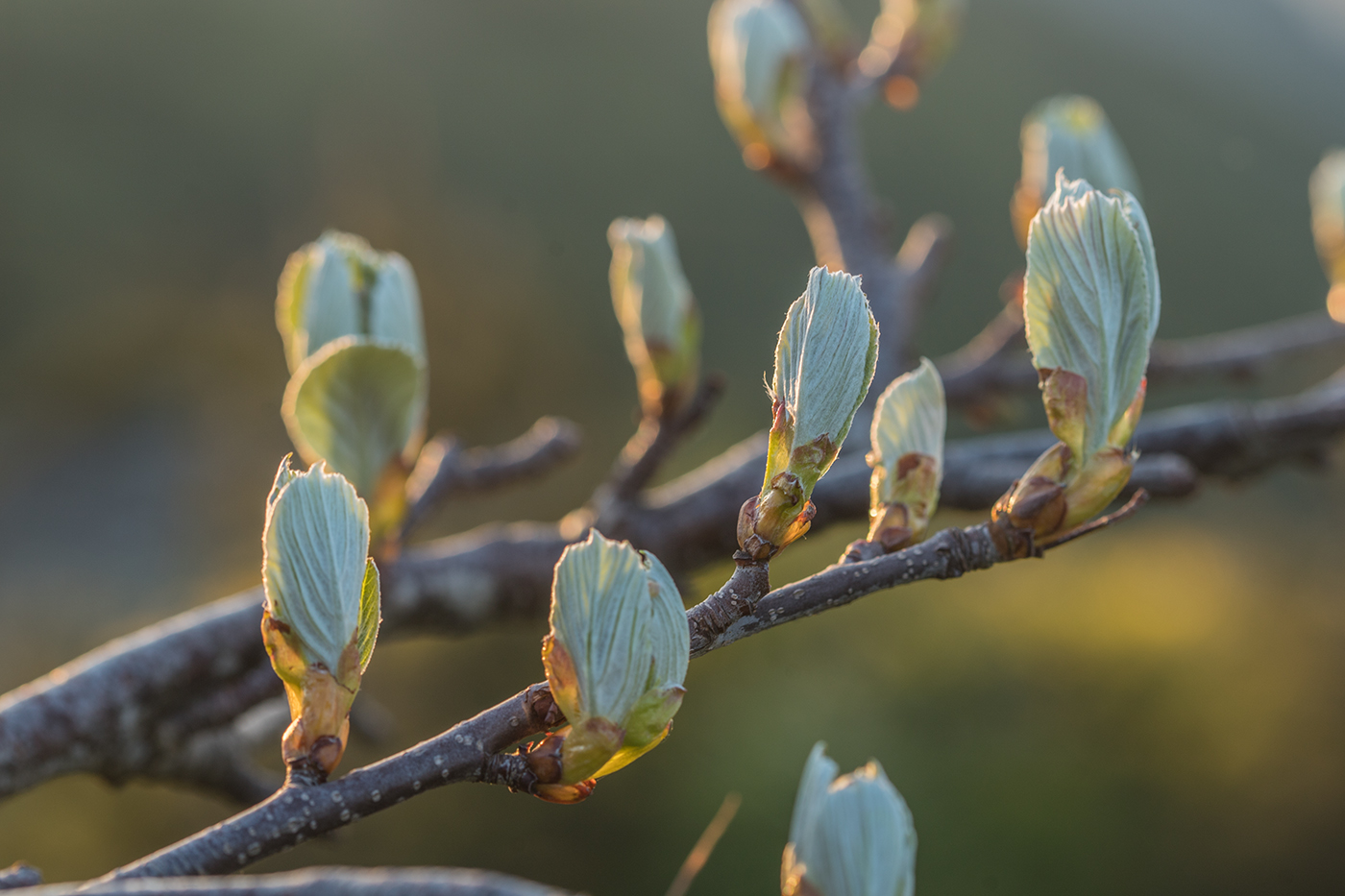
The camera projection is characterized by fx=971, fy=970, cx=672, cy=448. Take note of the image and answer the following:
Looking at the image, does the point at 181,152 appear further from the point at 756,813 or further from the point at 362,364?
the point at 362,364

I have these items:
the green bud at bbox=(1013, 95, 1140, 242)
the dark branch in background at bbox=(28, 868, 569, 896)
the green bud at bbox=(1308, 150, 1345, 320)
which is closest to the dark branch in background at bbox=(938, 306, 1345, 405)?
the green bud at bbox=(1308, 150, 1345, 320)

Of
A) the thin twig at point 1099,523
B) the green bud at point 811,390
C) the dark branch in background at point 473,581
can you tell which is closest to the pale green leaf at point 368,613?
the green bud at point 811,390

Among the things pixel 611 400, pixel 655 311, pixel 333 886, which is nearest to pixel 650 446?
pixel 655 311

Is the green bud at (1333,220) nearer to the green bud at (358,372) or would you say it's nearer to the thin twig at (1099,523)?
the thin twig at (1099,523)

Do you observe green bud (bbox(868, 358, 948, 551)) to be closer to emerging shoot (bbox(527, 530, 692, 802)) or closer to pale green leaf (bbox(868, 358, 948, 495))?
pale green leaf (bbox(868, 358, 948, 495))

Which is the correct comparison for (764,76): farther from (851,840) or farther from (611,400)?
(611,400)

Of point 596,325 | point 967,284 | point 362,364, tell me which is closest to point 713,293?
point 596,325
